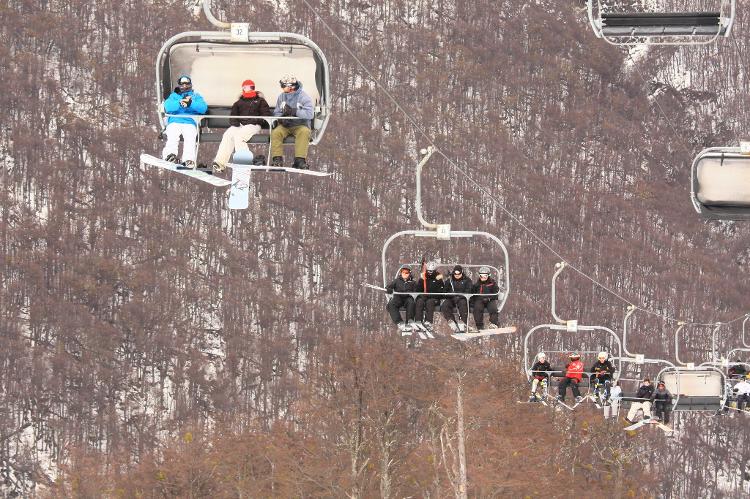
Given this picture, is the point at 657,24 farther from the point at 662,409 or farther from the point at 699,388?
the point at 699,388

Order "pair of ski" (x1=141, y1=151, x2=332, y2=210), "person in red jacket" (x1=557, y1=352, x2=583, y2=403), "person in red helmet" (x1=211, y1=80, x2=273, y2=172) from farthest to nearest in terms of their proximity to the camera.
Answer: "person in red jacket" (x1=557, y1=352, x2=583, y2=403) → "person in red helmet" (x1=211, y1=80, x2=273, y2=172) → "pair of ski" (x1=141, y1=151, x2=332, y2=210)

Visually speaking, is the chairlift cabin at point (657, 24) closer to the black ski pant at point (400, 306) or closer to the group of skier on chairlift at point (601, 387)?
the black ski pant at point (400, 306)

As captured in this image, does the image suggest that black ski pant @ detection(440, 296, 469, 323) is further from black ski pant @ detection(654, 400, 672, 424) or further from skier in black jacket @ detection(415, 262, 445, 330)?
black ski pant @ detection(654, 400, 672, 424)

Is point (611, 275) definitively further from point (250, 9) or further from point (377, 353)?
point (377, 353)

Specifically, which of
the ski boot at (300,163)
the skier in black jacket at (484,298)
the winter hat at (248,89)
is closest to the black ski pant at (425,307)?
the skier in black jacket at (484,298)

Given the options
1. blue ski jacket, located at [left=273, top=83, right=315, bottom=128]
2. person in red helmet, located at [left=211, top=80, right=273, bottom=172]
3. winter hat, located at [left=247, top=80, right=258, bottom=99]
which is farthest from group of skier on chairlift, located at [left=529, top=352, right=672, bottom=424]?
winter hat, located at [left=247, top=80, right=258, bottom=99]

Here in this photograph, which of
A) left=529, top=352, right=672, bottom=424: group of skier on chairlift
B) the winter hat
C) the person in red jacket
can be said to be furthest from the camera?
the person in red jacket

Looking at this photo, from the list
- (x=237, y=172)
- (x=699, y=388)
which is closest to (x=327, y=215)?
(x=699, y=388)

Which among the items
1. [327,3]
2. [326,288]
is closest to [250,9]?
[327,3]
